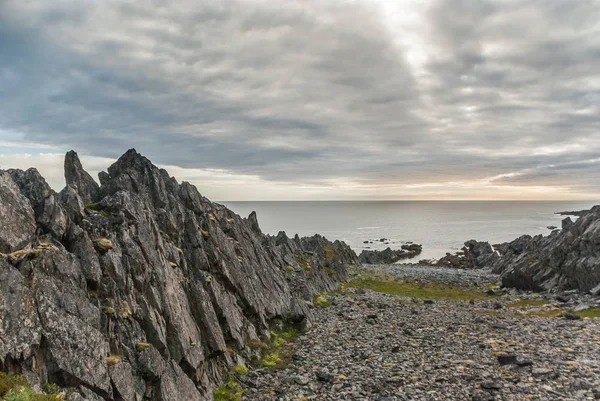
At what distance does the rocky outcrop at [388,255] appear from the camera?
445 ft

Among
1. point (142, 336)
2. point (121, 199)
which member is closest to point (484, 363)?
point (142, 336)

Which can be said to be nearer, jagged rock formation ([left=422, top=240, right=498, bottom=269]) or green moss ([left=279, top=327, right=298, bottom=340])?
green moss ([left=279, top=327, right=298, bottom=340])

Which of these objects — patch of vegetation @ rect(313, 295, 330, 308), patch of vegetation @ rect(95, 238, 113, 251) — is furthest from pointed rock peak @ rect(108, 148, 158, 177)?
patch of vegetation @ rect(313, 295, 330, 308)

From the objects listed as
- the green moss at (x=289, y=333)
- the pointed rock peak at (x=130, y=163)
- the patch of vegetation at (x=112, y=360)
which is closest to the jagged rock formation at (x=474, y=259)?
the green moss at (x=289, y=333)

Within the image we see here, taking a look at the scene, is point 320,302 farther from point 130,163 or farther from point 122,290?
point 122,290

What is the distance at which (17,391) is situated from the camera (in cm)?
1163

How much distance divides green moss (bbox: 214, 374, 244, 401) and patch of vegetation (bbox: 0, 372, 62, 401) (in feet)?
35.9

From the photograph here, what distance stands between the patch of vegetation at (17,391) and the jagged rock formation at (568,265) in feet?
207

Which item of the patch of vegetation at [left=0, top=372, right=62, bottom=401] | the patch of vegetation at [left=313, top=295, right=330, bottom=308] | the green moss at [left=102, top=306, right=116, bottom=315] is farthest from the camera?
the patch of vegetation at [left=313, top=295, right=330, bottom=308]

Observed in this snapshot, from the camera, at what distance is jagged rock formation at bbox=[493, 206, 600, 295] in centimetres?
5725

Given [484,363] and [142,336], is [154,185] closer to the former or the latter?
[142,336]

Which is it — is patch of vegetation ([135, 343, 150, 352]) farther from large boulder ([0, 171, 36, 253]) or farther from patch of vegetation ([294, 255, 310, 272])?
patch of vegetation ([294, 255, 310, 272])

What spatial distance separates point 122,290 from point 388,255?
135 metres

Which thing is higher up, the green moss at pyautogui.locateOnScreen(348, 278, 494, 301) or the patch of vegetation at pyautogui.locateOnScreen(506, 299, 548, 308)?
the patch of vegetation at pyautogui.locateOnScreen(506, 299, 548, 308)
